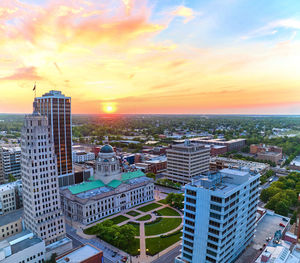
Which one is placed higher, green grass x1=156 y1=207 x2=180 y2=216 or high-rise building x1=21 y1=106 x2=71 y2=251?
high-rise building x1=21 y1=106 x2=71 y2=251

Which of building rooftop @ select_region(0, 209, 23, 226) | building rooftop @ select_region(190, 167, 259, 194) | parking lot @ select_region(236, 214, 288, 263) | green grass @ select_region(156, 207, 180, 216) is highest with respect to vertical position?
building rooftop @ select_region(190, 167, 259, 194)

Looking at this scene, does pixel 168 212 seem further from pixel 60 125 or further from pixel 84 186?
pixel 60 125

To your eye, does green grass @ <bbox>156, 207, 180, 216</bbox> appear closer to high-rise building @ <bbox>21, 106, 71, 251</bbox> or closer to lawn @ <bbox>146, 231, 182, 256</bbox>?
lawn @ <bbox>146, 231, 182, 256</bbox>

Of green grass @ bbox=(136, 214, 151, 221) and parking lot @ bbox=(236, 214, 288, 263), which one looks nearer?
parking lot @ bbox=(236, 214, 288, 263)

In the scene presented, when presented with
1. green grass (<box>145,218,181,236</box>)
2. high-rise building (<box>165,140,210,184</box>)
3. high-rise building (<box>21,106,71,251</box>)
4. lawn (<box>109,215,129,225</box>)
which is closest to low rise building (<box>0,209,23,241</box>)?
high-rise building (<box>21,106,71,251</box>)

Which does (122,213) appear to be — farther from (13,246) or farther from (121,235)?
(13,246)

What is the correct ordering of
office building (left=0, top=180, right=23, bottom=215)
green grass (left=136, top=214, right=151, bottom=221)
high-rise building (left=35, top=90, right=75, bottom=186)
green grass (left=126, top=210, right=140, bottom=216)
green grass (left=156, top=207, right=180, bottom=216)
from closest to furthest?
office building (left=0, top=180, right=23, bottom=215) < green grass (left=136, top=214, right=151, bottom=221) < green grass (left=156, top=207, right=180, bottom=216) < green grass (left=126, top=210, right=140, bottom=216) < high-rise building (left=35, top=90, right=75, bottom=186)

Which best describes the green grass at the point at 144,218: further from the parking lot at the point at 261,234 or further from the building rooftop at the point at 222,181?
the building rooftop at the point at 222,181

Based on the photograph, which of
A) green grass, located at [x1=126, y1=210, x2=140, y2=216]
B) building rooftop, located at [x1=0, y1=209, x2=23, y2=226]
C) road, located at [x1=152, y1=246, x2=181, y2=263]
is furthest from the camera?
green grass, located at [x1=126, y1=210, x2=140, y2=216]
